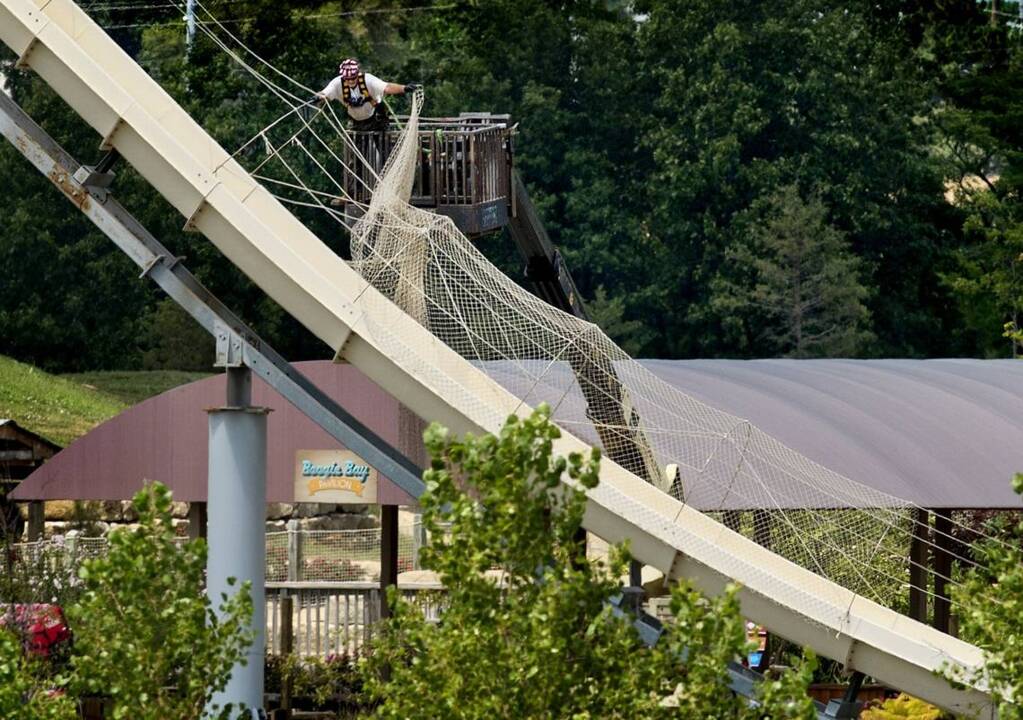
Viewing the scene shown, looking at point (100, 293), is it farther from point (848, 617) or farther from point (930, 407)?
point (848, 617)

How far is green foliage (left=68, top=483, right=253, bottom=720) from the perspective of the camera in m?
9.84

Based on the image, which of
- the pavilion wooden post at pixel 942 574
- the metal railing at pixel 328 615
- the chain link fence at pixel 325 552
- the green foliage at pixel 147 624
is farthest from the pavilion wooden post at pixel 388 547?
the green foliage at pixel 147 624

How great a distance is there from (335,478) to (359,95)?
3.72m

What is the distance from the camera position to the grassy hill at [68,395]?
138 feet

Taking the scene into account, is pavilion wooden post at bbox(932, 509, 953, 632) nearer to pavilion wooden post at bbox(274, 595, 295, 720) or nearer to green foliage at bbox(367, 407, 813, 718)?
pavilion wooden post at bbox(274, 595, 295, 720)

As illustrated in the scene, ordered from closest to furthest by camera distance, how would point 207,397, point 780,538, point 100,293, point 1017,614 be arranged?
1. point 1017,614
2. point 780,538
3. point 207,397
4. point 100,293

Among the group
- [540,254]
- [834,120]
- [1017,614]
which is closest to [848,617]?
[1017,614]

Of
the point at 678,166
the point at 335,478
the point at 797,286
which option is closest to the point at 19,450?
the point at 335,478

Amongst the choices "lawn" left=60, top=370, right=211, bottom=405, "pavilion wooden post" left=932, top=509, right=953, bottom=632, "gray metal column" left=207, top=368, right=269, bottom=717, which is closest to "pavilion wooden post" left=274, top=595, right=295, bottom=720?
"gray metal column" left=207, top=368, right=269, bottom=717

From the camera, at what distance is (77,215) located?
50438 millimetres

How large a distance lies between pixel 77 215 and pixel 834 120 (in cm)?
1996

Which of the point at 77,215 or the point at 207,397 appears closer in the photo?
the point at 207,397

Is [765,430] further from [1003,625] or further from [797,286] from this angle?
[797,286]

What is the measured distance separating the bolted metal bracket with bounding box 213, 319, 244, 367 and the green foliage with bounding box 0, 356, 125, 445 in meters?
26.7
